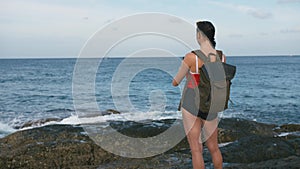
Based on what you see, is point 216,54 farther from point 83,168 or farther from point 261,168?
point 83,168

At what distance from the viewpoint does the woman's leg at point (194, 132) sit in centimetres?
545

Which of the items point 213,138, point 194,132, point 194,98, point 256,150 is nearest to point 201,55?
point 194,98

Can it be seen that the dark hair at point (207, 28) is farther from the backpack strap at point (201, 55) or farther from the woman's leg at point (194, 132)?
the woman's leg at point (194, 132)

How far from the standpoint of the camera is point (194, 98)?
5.28m

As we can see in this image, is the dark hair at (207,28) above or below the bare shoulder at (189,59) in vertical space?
above

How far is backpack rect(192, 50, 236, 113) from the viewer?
517cm

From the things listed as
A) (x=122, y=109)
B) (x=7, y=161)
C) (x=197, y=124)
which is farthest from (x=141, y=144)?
(x=122, y=109)

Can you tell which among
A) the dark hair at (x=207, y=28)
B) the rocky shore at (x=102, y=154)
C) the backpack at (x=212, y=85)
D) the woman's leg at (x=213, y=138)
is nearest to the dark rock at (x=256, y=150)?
the rocky shore at (x=102, y=154)

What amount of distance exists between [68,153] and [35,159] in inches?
34.7

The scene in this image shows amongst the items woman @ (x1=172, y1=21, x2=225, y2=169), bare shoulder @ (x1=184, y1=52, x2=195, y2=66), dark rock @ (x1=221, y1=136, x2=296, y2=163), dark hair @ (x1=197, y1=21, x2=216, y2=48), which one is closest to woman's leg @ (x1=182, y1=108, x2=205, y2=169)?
woman @ (x1=172, y1=21, x2=225, y2=169)

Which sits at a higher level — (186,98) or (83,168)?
(186,98)

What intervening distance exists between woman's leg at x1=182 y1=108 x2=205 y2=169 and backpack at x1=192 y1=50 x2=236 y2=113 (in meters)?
0.24

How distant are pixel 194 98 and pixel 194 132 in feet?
1.92

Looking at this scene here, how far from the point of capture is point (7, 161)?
8930mm
